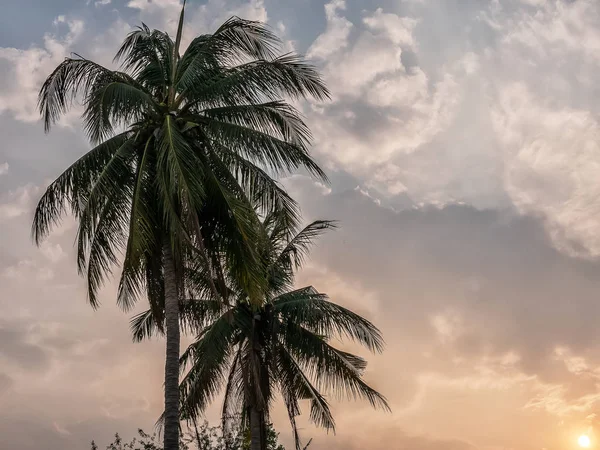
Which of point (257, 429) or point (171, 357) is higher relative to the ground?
point (257, 429)

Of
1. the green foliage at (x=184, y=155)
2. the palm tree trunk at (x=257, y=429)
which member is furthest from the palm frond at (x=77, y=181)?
the palm tree trunk at (x=257, y=429)

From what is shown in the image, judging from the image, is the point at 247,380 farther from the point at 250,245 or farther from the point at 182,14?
the point at 182,14

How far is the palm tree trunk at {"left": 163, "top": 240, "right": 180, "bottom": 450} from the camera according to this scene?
15688mm

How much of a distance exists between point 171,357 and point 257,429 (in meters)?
7.86

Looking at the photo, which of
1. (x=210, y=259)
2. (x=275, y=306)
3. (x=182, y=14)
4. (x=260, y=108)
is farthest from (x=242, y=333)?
(x=182, y=14)

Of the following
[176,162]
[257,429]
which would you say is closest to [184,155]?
[176,162]

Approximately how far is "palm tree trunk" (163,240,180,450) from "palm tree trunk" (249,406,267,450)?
722 cm

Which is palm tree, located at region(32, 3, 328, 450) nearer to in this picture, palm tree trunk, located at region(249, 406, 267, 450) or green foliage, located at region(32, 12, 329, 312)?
green foliage, located at region(32, 12, 329, 312)

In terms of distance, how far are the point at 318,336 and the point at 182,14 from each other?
9.87m

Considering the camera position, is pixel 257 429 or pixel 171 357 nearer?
pixel 171 357

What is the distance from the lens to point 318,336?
2330cm

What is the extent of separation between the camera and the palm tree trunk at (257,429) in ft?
75.8

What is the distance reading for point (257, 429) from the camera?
23312 mm

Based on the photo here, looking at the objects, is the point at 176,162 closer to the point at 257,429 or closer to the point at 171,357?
the point at 171,357
